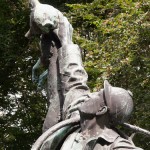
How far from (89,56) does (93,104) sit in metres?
8.45

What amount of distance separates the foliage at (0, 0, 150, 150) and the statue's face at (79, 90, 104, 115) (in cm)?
712

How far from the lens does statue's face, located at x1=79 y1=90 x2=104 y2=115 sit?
4.11 meters

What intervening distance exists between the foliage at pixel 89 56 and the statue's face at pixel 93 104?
712 centimetres

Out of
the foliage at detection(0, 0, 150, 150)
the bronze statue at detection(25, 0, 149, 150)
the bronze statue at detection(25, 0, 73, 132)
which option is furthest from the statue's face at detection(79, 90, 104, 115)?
the foliage at detection(0, 0, 150, 150)

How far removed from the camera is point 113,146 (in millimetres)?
3902

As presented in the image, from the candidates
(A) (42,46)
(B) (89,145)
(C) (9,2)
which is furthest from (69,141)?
(C) (9,2)

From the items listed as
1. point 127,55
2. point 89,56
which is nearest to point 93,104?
point 127,55

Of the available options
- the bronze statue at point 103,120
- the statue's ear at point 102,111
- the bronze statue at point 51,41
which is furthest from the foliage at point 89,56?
the statue's ear at point 102,111

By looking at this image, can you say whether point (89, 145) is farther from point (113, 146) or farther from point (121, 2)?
point (121, 2)

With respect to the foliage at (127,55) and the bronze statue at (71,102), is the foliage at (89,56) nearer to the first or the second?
the foliage at (127,55)

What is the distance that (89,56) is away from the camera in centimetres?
1256

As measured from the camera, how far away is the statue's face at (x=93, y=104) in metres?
4.11

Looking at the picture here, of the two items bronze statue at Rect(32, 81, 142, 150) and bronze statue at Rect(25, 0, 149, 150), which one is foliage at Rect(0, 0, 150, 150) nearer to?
bronze statue at Rect(25, 0, 149, 150)

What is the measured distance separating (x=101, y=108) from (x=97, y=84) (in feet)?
Answer: 24.5
